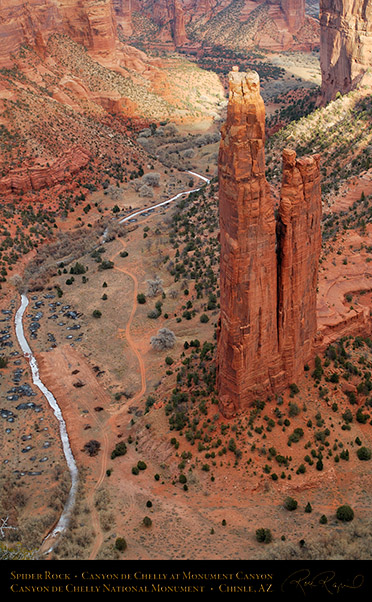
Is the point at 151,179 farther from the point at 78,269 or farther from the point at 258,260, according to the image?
the point at 258,260

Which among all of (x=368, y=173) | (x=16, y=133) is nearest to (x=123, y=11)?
(x=16, y=133)

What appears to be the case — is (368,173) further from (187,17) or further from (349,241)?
(187,17)

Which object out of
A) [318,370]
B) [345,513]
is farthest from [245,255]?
[345,513]

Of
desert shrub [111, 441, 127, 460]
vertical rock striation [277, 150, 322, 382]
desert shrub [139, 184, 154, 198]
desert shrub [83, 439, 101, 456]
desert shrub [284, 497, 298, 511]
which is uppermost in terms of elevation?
vertical rock striation [277, 150, 322, 382]

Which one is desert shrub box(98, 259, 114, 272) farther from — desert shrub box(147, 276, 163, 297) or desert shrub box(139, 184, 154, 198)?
desert shrub box(139, 184, 154, 198)

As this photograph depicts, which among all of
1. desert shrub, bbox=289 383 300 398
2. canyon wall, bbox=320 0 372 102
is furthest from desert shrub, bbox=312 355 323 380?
canyon wall, bbox=320 0 372 102
